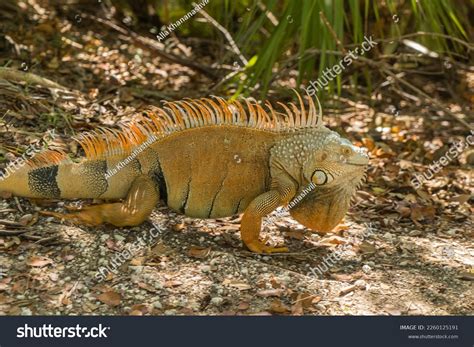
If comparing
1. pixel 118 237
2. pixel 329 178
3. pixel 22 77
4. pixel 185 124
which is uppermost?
pixel 22 77

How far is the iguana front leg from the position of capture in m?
6.38

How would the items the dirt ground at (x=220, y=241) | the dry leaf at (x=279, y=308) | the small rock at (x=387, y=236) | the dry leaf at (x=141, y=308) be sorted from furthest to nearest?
the small rock at (x=387, y=236) → the dirt ground at (x=220, y=241) → the dry leaf at (x=279, y=308) → the dry leaf at (x=141, y=308)

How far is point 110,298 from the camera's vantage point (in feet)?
18.5

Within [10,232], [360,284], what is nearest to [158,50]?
[10,232]

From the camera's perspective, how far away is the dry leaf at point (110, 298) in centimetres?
561

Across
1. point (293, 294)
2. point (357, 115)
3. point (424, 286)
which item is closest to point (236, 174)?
point (293, 294)

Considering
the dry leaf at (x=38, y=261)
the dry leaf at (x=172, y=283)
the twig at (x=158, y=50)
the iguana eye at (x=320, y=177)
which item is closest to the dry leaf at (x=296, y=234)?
the iguana eye at (x=320, y=177)

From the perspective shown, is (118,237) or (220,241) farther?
(220,241)

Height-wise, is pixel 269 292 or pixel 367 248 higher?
pixel 367 248

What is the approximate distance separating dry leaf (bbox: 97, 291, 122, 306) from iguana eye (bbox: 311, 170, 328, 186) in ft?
6.13

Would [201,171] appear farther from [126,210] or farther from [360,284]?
[360,284]

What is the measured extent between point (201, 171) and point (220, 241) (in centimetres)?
62

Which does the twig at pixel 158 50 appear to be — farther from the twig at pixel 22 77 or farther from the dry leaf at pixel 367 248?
the dry leaf at pixel 367 248

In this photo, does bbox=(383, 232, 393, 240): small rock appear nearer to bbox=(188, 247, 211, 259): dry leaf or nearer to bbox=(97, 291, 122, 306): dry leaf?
bbox=(188, 247, 211, 259): dry leaf
